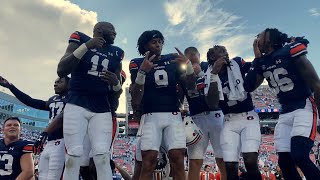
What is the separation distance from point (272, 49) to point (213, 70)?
1013 millimetres

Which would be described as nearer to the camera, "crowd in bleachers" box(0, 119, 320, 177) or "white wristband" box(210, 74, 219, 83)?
"white wristband" box(210, 74, 219, 83)

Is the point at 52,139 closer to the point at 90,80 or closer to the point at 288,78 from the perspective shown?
the point at 90,80

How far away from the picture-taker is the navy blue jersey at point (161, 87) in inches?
213

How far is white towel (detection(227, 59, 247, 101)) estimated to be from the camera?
5695mm

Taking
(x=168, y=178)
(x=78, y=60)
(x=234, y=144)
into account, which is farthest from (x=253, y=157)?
(x=78, y=60)

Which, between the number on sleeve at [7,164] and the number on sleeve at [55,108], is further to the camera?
the number on sleeve at [55,108]

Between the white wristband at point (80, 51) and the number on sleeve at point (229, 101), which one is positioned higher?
the white wristband at point (80, 51)

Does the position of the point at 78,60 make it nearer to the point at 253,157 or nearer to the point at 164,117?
the point at 164,117

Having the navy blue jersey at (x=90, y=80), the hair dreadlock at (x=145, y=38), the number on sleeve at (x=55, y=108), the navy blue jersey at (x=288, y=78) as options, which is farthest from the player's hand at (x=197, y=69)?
the number on sleeve at (x=55, y=108)

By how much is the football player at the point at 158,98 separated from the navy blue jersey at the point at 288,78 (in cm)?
132

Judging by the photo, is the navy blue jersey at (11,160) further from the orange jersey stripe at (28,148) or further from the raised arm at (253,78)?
the raised arm at (253,78)

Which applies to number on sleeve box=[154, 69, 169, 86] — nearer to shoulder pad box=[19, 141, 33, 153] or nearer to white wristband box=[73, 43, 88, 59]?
white wristband box=[73, 43, 88, 59]

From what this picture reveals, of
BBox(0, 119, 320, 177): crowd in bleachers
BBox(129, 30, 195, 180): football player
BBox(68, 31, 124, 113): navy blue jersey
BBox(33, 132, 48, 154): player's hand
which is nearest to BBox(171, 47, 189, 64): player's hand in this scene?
BBox(129, 30, 195, 180): football player

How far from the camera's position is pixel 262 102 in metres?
57.7
